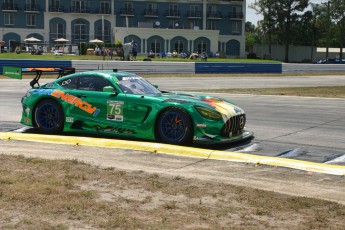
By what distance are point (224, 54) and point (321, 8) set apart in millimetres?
39023

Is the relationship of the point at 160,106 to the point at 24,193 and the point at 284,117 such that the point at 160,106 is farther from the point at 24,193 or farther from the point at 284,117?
the point at 284,117

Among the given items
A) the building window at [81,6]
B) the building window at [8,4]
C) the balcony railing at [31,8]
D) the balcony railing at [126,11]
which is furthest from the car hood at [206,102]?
Result: the building window at [8,4]

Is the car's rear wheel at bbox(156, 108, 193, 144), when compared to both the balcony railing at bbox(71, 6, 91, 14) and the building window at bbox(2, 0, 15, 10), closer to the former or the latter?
the balcony railing at bbox(71, 6, 91, 14)

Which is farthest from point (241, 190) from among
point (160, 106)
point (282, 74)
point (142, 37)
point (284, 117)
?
point (142, 37)

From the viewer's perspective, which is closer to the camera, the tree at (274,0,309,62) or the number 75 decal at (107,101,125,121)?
the number 75 decal at (107,101,125,121)

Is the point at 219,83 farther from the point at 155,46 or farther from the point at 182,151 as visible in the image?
the point at 155,46

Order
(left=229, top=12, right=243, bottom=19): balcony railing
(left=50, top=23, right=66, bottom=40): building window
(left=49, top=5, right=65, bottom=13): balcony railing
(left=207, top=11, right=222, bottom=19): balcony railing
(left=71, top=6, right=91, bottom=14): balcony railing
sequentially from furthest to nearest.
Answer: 1. (left=229, top=12, right=243, bottom=19): balcony railing
2. (left=207, top=11, right=222, bottom=19): balcony railing
3. (left=71, top=6, right=91, bottom=14): balcony railing
4. (left=49, top=5, right=65, bottom=13): balcony railing
5. (left=50, top=23, right=66, bottom=40): building window

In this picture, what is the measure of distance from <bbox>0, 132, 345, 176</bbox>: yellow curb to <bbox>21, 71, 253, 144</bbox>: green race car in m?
0.30

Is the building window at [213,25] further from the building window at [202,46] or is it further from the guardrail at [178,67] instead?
the guardrail at [178,67]

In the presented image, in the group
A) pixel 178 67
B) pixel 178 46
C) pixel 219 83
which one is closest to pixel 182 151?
pixel 219 83

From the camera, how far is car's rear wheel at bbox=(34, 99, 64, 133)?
32.6 ft

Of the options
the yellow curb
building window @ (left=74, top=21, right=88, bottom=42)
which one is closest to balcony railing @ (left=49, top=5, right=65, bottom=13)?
building window @ (left=74, top=21, right=88, bottom=42)

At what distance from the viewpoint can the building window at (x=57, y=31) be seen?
80.4 m

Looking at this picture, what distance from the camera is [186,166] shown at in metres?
7.49
